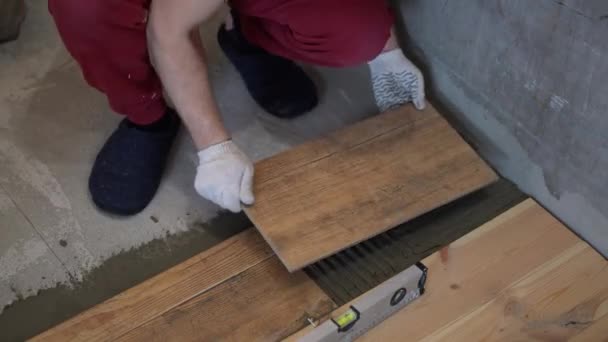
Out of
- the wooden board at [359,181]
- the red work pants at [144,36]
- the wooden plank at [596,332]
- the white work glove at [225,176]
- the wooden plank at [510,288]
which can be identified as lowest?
the wooden plank at [596,332]

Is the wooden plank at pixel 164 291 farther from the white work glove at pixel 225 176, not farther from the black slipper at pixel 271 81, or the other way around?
the black slipper at pixel 271 81

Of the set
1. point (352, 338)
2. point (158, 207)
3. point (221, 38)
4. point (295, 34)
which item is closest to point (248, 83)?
point (221, 38)

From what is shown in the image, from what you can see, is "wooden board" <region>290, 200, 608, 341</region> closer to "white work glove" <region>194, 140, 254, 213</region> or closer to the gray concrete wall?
the gray concrete wall

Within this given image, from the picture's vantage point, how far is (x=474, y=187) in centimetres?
139

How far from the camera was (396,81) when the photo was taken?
150 cm

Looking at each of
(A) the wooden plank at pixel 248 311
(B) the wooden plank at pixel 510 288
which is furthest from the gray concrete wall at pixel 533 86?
(A) the wooden plank at pixel 248 311

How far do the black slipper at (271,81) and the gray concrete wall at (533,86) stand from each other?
0.30 metres

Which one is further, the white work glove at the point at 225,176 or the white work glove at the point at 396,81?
the white work glove at the point at 396,81

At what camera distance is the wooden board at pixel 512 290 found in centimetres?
121

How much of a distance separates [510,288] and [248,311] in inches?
19.8

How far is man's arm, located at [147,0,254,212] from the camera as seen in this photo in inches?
47.3

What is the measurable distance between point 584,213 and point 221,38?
3.21 ft

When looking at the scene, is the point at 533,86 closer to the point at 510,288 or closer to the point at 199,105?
the point at 510,288

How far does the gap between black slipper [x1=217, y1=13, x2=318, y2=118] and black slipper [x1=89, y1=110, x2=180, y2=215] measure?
264 millimetres
